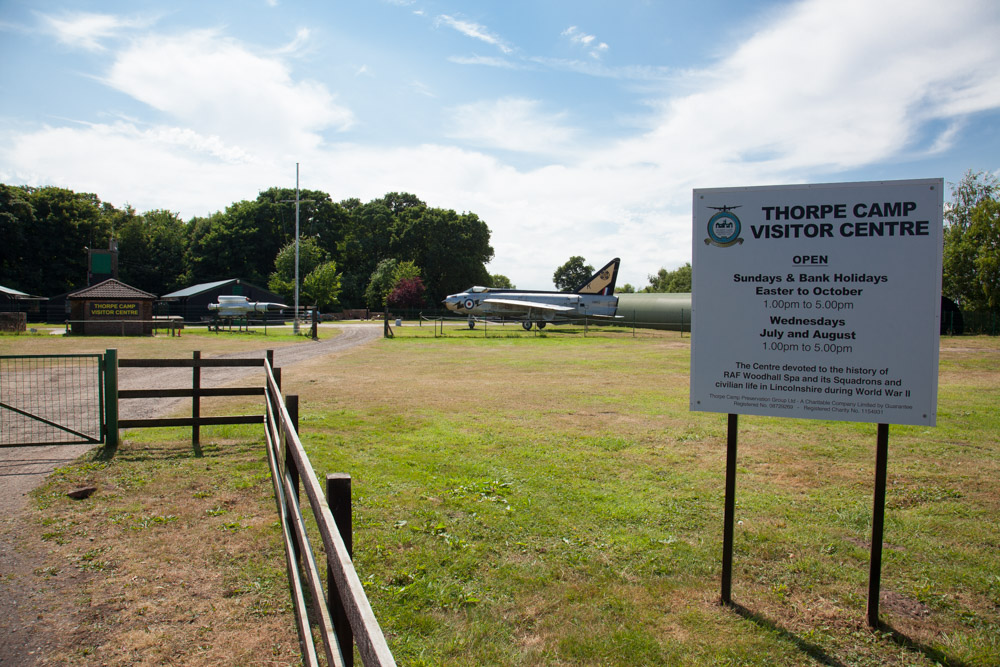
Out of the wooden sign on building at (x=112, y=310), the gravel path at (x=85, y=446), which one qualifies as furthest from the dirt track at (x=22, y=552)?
the wooden sign on building at (x=112, y=310)

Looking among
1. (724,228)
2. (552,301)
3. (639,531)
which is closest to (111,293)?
(552,301)

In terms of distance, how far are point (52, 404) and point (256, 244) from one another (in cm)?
7398

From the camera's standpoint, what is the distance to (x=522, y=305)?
46.1 meters

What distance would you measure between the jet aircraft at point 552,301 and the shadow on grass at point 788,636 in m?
42.1

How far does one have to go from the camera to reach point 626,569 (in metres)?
4.71

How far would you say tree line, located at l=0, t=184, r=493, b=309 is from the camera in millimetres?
65750

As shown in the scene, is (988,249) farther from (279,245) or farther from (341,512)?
(279,245)

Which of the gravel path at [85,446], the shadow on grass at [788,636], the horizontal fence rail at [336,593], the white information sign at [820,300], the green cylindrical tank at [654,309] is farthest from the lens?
the green cylindrical tank at [654,309]

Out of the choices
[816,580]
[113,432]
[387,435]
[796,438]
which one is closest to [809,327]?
[816,580]

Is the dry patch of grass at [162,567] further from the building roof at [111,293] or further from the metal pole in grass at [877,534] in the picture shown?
the building roof at [111,293]

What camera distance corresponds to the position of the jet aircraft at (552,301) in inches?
1858

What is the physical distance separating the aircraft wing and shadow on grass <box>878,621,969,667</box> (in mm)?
41402

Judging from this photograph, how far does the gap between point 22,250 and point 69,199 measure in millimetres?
7959

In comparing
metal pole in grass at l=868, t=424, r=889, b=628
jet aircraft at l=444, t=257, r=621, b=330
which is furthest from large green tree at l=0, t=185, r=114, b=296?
metal pole in grass at l=868, t=424, r=889, b=628
